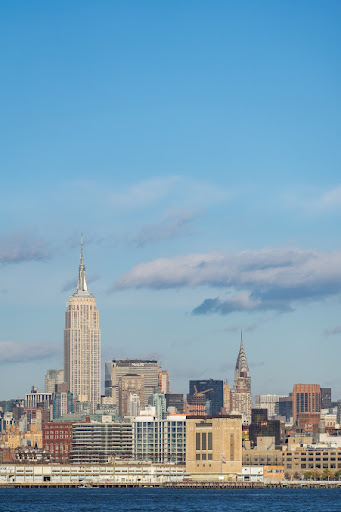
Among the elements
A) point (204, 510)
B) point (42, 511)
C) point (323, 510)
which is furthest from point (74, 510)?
point (323, 510)

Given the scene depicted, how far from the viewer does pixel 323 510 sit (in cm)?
19438

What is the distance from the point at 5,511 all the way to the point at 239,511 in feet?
114

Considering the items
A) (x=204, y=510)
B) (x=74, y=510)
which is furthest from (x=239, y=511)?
(x=74, y=510)

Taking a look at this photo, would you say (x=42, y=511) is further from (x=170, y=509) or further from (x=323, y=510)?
(x=323, y=510)

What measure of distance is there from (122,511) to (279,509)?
25.0 metres

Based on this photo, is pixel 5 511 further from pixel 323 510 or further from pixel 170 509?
pixel 323 510

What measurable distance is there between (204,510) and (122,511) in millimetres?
12912

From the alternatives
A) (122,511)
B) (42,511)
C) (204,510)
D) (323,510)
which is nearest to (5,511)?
(42,511)

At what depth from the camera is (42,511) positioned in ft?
639

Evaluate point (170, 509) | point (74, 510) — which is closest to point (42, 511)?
point (74, 510)

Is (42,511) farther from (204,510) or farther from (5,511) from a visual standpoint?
(204,510)

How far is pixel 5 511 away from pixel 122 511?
57.3 ft

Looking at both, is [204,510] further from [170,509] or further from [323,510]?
[323,510]

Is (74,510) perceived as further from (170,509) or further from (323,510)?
(323,510)
